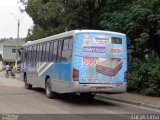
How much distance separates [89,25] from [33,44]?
22.0ft

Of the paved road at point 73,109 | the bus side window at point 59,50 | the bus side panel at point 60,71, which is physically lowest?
the paved road at point 73,109

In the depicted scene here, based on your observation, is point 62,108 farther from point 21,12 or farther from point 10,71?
point 21,12

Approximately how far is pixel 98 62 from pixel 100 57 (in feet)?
0.74

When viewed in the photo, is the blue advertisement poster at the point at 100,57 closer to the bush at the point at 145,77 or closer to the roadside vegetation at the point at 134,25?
the bush at the point at 145,77

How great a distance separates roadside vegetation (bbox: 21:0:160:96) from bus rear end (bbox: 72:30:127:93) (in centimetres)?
400

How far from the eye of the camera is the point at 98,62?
1680 centimetres

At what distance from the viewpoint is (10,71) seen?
43.6 metres

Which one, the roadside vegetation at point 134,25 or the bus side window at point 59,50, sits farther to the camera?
the roadside vegetation at point 134,25

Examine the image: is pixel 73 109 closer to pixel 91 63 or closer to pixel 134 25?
pixel 91 63

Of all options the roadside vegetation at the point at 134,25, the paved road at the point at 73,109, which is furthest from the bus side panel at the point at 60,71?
the roadside vegetation at the point at 134,25

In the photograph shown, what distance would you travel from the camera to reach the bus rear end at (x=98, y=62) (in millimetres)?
16422

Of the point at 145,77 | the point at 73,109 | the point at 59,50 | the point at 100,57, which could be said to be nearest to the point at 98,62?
the point at 100,57

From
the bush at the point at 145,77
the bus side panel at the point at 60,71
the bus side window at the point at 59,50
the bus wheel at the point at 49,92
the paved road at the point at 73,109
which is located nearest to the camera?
the paved road at the point at 73,109

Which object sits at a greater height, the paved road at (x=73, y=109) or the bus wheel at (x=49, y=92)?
the bus wheel at (x=49, y=92)
